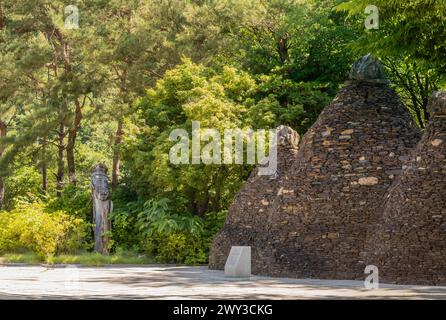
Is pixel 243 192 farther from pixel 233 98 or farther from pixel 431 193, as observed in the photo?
pixel 233 98

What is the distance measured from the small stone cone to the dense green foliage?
4.66ft

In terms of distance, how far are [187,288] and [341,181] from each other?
4986mm

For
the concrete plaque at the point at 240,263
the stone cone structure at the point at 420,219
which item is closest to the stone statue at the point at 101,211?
the concrete plaque at the point at 240,263

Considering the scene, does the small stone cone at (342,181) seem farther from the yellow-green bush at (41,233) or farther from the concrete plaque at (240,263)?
the yellow-green bush at (41,233)

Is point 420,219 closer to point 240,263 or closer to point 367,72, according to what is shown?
point 367,72

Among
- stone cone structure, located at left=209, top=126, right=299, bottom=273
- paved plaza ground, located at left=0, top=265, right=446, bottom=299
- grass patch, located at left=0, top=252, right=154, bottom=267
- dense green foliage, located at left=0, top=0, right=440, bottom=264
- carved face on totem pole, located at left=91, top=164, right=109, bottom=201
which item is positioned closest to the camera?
paved plaza ground, located at left=0, top=265, right=446, bottom=299

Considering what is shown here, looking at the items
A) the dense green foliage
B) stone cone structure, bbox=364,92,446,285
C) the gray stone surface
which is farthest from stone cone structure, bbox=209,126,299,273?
stone cone structure, bbox=364,92,446,285

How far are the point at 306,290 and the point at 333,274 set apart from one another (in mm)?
3673

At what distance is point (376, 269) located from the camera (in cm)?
1683

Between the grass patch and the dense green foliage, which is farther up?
the dense green foliage

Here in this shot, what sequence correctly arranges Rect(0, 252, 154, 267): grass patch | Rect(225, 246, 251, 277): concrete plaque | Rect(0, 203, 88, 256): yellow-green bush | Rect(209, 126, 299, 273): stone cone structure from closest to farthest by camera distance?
Rect(225, 246, 251, 277): concrete plaque → Rect(209, 126, 299, 273): stone cone structure → Rect(0, 252, 154, 267): grass patch → Rect(0, 203, 88, 256): yellow-green bush

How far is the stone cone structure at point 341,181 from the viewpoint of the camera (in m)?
17.8

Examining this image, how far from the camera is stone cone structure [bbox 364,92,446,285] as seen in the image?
16.1m

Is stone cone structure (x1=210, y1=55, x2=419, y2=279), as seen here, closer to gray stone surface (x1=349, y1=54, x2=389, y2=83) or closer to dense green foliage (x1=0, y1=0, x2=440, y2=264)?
gray stone surface (x1=349, y1=54, x2=389, y2=83)
